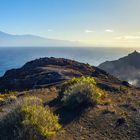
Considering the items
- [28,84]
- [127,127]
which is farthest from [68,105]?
[28,84]

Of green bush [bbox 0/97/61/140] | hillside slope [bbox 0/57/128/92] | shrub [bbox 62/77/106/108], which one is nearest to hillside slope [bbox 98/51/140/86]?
hillside slope [bbox 0/57/128/92]

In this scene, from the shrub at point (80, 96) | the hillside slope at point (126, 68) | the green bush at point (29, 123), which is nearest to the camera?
the green bush at point (29, 123)

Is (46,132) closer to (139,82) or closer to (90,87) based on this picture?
(90,87)

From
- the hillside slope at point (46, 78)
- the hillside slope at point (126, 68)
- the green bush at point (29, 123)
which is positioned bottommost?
the hillside slope at point (126, 68)

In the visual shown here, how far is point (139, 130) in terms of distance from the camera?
13.7 metres

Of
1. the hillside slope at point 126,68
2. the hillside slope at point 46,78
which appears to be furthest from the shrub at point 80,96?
the hillside slope at point 126,68

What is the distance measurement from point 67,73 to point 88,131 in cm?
2480

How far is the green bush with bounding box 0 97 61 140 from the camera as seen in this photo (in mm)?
11609

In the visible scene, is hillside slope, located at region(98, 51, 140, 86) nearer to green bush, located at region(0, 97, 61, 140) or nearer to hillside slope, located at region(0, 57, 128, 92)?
hillside slope, located at region(0, 57, 128, 92)

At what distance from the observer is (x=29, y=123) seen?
11.7m

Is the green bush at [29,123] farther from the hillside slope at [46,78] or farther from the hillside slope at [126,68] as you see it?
the hillside slope at [126,68]

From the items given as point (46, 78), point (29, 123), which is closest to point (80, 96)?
point (29, 123)

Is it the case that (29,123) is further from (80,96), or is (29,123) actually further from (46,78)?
(46,78)

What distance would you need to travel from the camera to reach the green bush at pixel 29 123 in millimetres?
11609
